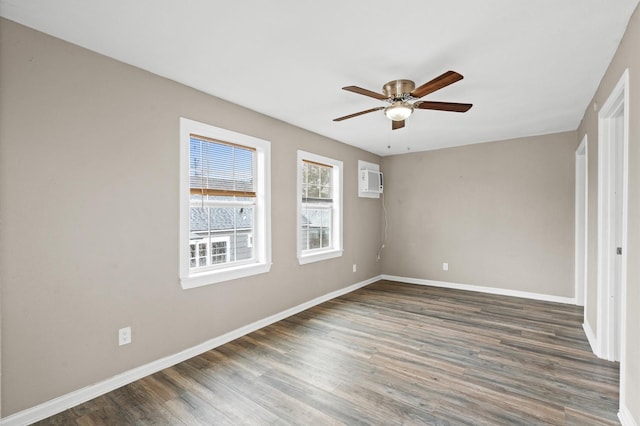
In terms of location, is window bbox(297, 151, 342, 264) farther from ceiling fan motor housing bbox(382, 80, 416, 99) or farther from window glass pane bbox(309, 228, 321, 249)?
ceiling fan motor housing bbox(382, 80, 416, 99)

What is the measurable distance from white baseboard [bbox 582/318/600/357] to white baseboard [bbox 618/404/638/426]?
1059mm

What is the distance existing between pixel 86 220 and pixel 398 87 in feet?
8.58

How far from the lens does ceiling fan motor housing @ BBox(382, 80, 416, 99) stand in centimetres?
258

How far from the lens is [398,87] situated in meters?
2.61

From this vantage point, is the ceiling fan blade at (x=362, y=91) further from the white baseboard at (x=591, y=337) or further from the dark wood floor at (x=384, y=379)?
the white baseboard at (x=591, y=337)

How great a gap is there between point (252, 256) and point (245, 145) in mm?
1271

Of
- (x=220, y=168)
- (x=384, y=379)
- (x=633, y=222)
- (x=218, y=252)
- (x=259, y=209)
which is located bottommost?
(x=384, y=379)

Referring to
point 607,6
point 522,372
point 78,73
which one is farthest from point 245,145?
point 522,372

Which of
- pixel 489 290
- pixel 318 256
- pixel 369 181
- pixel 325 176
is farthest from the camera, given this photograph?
pixel 369 181

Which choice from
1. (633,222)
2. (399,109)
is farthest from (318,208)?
(633,222)

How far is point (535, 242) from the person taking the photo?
4.70 m

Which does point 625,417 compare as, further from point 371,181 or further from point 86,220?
point 371,181

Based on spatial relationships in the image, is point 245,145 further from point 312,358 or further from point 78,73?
point 312,358

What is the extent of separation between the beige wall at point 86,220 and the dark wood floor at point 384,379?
0.32 m
